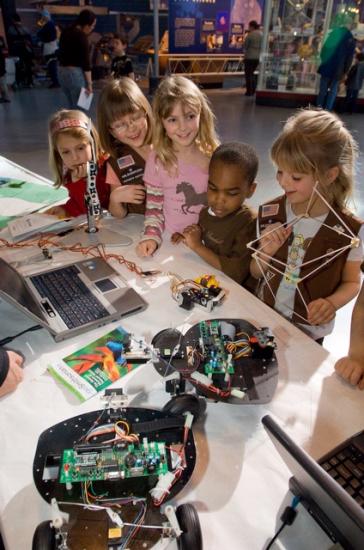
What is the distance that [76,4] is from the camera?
990cm

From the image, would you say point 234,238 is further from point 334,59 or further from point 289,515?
point 334,59

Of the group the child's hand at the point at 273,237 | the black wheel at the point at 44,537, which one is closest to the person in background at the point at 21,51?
the child's hand at the point at 273,237

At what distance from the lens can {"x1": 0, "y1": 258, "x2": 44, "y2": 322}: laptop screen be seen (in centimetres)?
97

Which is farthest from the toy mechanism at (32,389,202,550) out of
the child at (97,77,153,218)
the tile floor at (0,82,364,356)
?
the tile floor at (0,82,364,356)

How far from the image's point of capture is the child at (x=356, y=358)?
87 cm

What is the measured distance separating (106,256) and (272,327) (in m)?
0.68

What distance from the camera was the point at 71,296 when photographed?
44.3 inches

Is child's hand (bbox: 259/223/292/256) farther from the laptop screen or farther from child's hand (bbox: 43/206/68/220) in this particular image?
child's hand (bbox: 43/206/68/220)

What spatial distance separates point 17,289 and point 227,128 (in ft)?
17.1

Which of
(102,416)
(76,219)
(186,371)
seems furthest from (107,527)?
(76,219)

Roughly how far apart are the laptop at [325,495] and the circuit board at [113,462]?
0.77 ft

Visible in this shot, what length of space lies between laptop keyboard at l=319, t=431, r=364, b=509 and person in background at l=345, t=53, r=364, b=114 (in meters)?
7.30

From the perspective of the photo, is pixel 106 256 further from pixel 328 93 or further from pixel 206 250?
pixel 328 93

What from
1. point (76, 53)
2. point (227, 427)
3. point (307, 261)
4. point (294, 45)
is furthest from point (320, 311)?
point (294, 45)
